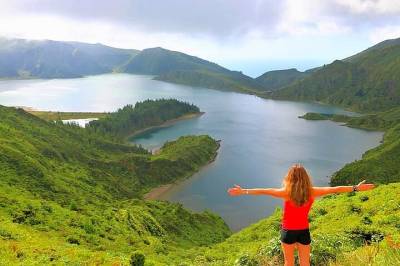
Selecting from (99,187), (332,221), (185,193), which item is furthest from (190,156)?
(332,221)

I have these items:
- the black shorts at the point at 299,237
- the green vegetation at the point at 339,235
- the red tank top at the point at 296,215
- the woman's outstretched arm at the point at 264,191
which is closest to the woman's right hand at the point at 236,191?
the woman's outstretched arm at the point at 264,191

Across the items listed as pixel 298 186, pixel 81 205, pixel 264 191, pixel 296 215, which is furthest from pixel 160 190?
pixel 298 186

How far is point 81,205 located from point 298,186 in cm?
6835

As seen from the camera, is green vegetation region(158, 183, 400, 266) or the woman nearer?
the woman

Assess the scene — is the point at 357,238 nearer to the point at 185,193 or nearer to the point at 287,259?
the point at 287,259

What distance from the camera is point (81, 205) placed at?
7906 centimetres

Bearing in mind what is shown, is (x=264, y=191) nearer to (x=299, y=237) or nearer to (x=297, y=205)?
(x=297, y=205)

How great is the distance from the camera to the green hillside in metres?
40.9

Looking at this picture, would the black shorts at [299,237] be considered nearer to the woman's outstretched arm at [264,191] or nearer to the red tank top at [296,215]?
the red tank top at [296,215]

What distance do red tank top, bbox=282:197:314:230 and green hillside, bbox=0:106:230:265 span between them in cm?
1736

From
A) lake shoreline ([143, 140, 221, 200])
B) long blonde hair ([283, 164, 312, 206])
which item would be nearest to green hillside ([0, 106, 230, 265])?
lake shoreline ([143, 140, 221, 200])

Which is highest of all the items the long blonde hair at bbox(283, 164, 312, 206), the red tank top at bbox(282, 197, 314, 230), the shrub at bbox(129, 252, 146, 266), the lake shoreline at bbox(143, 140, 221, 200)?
the long blonde hair at bbox(283, 164, 312, 206)

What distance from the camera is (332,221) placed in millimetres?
46500

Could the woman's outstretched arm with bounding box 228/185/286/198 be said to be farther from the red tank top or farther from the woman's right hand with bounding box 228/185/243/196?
the red tank top
